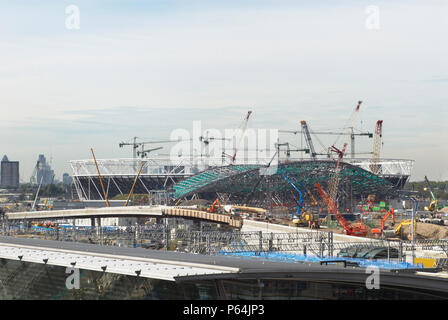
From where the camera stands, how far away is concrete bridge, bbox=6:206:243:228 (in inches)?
3932

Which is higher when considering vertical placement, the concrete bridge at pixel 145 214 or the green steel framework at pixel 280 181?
the green steel framework at pixel 280 181

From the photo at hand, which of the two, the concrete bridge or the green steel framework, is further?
the green steel framework

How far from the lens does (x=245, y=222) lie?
94.4 metres

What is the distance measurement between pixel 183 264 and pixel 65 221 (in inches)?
4899

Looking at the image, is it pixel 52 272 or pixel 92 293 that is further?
pixel 52 272

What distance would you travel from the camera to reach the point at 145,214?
375ft

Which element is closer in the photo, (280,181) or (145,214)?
(145,214)

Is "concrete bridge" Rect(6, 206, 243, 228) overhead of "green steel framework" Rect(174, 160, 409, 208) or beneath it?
beneath

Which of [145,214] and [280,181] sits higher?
[280,181]

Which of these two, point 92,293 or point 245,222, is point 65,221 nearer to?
point 245,222

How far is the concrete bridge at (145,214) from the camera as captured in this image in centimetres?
9988

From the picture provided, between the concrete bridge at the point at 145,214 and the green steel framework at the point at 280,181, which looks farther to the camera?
the green steel framework at the point at 280,181
